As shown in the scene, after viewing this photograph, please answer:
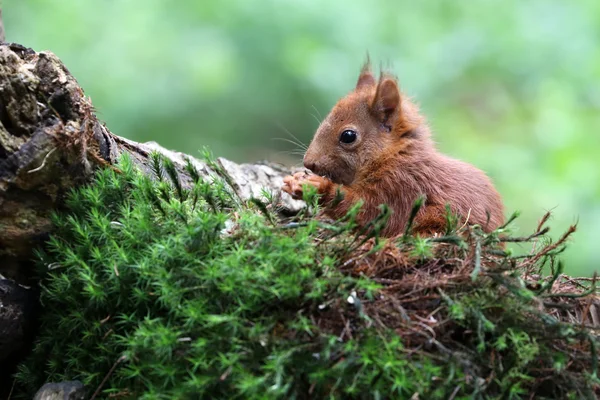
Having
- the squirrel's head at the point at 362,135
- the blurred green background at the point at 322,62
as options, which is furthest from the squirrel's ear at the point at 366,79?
the blurred green background at the point at 322,62

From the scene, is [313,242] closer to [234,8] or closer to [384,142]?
[384,142]

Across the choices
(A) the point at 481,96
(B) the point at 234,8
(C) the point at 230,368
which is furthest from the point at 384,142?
(A) the point at 481,96

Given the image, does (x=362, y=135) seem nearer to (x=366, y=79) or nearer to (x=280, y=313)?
(x=366, y=79)

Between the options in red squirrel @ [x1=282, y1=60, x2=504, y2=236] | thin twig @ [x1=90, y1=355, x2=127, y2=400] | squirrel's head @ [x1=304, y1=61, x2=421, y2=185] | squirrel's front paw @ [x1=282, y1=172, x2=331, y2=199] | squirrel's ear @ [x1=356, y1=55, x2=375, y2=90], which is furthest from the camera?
squirrel's ear @ [x1=356, y1=55, x2=375, y2=90]

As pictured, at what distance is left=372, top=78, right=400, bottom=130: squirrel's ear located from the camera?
138 inches

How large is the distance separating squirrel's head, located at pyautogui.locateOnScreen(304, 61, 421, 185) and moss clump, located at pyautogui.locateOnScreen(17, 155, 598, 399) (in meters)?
1.10

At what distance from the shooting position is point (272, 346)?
197 cm

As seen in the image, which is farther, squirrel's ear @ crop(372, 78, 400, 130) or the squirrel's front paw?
squirrel's ear @ crop(372, 78, 400, 130)

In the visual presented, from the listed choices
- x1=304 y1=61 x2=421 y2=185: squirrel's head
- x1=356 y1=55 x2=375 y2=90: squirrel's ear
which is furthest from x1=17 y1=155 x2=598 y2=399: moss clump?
x1=356 y1=55 x2=375 y2=90: squirrel's ear

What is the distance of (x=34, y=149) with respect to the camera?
2.27 m

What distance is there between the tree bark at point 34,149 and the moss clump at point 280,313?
0.28 feet

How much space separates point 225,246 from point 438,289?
0.73m

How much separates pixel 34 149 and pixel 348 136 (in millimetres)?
1730

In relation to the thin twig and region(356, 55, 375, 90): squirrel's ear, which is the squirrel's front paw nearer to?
region(356, 55, 375, 90): squirrel's ear
